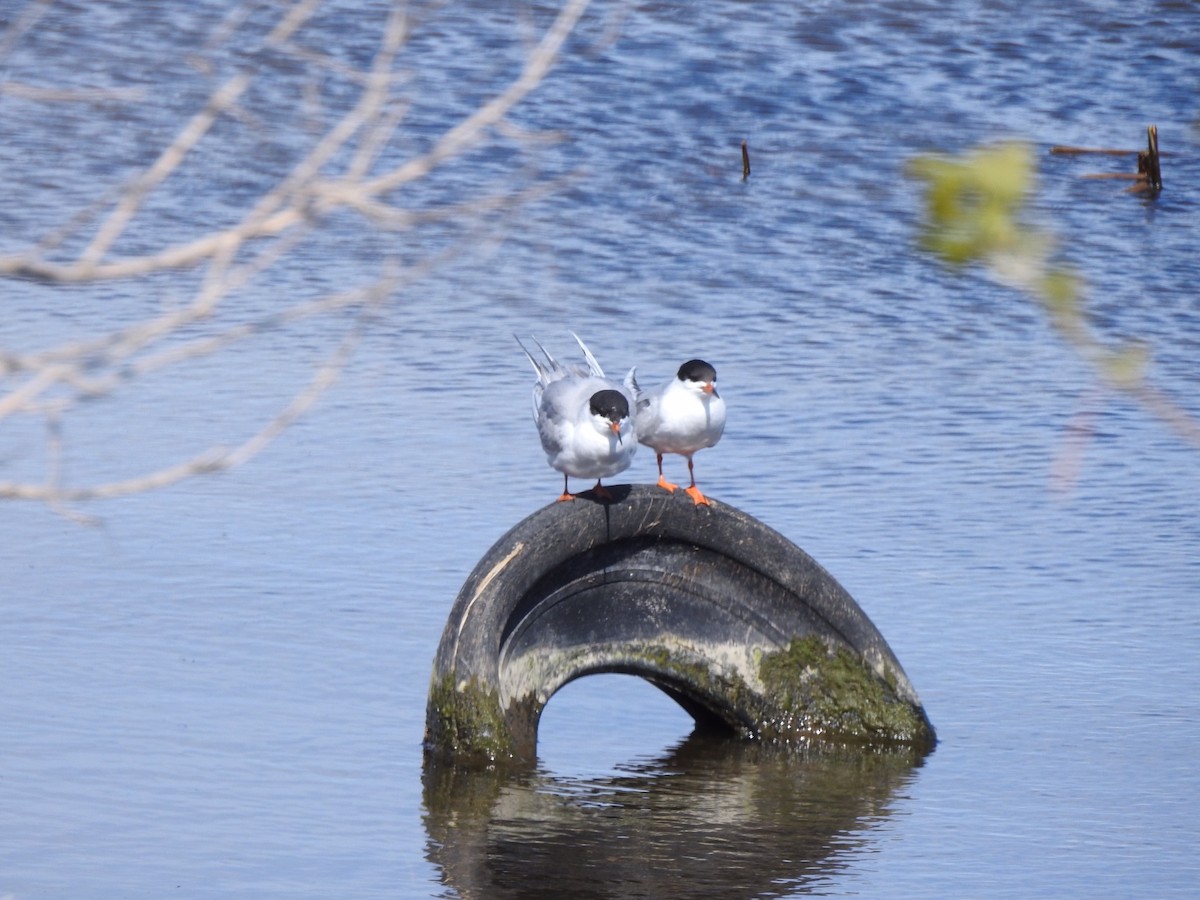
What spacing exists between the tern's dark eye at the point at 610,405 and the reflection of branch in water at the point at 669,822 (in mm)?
1228

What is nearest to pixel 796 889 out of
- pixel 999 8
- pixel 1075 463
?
pixel 1075 463

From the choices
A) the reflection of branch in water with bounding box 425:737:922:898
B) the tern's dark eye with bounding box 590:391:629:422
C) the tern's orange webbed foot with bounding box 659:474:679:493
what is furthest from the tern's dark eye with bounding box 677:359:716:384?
the reflection of branch in water with bounding box 425:737:922:898

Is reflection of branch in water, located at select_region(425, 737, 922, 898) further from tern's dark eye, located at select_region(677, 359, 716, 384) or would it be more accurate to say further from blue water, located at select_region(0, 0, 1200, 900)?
tern's dark eye, located at select_region(677, 359, 716, 384)

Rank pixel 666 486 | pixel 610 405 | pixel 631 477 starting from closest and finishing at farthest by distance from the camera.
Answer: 1. pixel 610 405
2. pixel 666 486
3. pixel 631 477

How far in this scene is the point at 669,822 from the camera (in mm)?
6930

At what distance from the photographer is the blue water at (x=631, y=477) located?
6758 mm

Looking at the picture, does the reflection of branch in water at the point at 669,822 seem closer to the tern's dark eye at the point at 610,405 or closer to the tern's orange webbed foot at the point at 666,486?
Result: the tern's orange webbed foot at the point at 666,486

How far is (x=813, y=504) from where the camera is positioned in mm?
10062

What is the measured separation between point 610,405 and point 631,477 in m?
3.15

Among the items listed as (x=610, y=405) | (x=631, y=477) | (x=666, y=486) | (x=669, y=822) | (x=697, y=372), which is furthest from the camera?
(x=631, y=477)

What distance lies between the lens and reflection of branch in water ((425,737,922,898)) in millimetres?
6453

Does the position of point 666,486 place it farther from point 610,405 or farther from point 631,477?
point 631,477

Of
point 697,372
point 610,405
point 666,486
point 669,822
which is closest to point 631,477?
point 666,486

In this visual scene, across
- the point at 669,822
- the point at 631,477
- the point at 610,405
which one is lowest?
the point at 631,477
